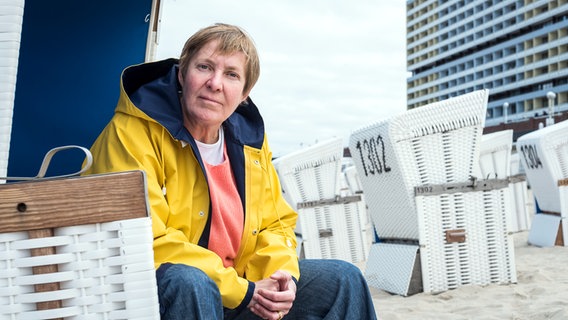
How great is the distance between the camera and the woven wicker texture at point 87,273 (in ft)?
4.03

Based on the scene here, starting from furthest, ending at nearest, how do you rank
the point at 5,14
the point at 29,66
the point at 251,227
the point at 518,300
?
the point at 518,300 → the point at 29,66 → the point at 251,227 → the point at 5,14

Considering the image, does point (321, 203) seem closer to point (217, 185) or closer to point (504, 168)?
point (504, 168)

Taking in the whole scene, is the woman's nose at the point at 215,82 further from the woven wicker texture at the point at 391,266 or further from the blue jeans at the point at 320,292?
the woven wicker texture at the point at 391,266

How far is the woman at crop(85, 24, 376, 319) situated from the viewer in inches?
70.6

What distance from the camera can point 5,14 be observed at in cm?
175

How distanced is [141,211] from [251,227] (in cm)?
86

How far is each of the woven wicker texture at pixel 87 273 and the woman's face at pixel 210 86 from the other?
31.5 inches

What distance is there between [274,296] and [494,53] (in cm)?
8198

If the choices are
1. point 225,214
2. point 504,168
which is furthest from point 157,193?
point 504,168

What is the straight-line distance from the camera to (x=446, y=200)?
4.32 meters

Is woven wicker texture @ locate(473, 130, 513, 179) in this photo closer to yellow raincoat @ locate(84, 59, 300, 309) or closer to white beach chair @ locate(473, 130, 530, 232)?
white beach chair @ locate(473, 130, 530, 232)

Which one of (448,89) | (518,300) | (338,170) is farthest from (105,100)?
(448,89)

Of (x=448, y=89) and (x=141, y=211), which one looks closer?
(x=141, y=211)

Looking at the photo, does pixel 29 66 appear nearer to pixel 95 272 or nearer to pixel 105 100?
pixel 105 100
